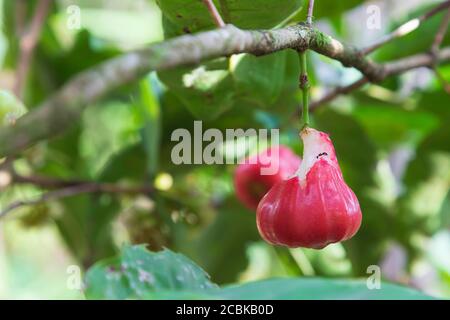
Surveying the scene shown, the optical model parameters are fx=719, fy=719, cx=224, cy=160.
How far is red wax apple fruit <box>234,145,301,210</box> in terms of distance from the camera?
89 cm

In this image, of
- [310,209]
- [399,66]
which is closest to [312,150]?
[310,209]

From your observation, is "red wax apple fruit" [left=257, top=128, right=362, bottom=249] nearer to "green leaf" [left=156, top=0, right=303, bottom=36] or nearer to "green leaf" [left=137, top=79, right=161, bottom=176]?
"green leaf" [left=156, top=0, right=303, bottom=36]

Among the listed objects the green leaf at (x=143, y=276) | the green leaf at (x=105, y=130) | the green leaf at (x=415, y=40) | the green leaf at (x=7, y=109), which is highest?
the green leaf at (x=415, y=40)

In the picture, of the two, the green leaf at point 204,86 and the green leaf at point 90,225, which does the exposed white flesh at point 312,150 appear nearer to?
the green leaf at point 204,86

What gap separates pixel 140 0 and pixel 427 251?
3.64 feet

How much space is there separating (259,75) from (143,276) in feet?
0.72

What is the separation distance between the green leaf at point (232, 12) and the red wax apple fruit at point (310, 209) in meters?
0.12

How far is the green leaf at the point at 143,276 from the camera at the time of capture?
625 millimetres

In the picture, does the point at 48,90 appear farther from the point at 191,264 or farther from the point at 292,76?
the point at 191,264

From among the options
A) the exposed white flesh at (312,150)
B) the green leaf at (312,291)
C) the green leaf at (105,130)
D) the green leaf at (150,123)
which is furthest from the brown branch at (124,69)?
the green leaf at (105,130)

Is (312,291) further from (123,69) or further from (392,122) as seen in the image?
(392,122)

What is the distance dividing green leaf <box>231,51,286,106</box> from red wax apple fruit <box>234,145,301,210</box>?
172 mm
